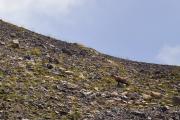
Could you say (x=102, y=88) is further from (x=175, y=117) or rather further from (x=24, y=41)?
(x=24, y=41)

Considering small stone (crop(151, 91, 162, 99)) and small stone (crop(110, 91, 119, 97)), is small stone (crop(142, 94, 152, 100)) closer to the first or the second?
small stone (crop(151, 91, 162, 99))

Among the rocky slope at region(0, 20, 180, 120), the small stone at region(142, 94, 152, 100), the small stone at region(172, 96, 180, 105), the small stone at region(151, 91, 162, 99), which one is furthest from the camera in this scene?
→ the small stone at region(151, 91, 162, 99)

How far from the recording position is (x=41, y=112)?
2098 centimetres

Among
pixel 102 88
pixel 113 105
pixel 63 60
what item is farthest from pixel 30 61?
pixel 113 105

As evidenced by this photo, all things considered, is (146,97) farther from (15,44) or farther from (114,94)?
(15,44)

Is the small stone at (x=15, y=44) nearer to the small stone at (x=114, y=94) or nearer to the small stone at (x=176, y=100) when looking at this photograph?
the small stone at (x=114, y=94)

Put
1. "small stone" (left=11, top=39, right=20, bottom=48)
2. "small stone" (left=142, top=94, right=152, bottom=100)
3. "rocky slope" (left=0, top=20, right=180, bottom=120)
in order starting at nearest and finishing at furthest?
"rocky slope" (left=0, top=20, right=180, bottom=120), "small stone" (left=142, top=94, right=152, bottom=100), "small stone" (left=11, top=39, right=20, bottom=48)

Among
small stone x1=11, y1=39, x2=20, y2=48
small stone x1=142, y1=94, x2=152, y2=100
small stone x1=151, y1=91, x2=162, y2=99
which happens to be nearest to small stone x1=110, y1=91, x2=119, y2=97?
small stone x1=142, y1=94, x2=152, y2=100

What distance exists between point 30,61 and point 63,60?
2.32 meters

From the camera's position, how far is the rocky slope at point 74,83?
21469 millimetres

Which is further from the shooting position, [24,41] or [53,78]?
[24,41]

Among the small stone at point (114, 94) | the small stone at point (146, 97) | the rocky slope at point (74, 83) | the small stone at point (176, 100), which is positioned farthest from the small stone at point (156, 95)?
the small stone at point (114, 94)

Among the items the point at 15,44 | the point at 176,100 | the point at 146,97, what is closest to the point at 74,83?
the point at 146,97

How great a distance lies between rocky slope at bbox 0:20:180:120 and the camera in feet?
70.4
